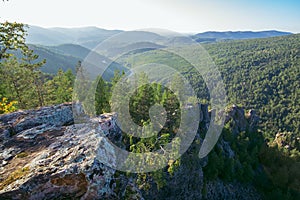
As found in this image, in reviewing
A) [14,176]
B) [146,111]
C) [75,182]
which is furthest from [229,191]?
[14,176]

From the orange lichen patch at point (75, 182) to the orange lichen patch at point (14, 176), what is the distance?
1.23 meters

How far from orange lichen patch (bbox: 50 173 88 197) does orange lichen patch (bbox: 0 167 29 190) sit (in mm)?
1227

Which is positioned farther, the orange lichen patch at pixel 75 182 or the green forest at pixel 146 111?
the green forest at pixel 146 111

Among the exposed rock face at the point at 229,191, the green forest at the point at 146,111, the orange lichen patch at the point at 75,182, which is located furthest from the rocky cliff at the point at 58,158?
the exposed rock face at the point at 229,191

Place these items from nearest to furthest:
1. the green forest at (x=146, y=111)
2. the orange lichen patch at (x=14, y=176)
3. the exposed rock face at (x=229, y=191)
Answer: the orange lichen patch at (x=14, y=176)
the green forest at (x=146, y=111)
the exposed rock face at (x=229, y=191)

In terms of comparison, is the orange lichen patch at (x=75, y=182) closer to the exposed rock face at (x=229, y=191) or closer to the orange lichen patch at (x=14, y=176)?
the orange lichen patch at (x=14, y=176)

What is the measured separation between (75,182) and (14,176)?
7.43 ft

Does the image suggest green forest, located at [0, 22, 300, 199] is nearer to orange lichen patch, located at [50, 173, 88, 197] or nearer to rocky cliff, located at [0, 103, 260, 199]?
rocky cliff, located at [0, 103, 260, 199]

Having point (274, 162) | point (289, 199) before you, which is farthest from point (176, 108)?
point (274, 162)

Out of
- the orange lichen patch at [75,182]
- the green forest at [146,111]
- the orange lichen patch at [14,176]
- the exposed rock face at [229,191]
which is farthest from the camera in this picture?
the exposed rock face at [229,191]

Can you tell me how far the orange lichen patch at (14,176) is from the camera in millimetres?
7469

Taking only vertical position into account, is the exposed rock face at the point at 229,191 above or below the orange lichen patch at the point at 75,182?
below

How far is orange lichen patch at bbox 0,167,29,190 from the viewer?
7.47 meters

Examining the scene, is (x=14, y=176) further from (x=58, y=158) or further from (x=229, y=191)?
(x=229, y=191)
